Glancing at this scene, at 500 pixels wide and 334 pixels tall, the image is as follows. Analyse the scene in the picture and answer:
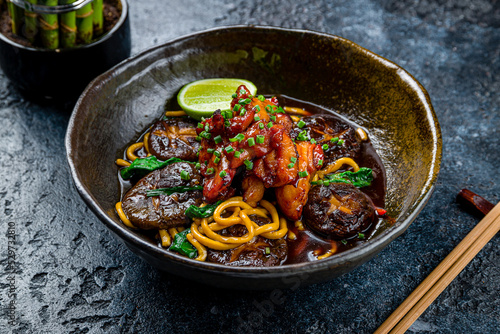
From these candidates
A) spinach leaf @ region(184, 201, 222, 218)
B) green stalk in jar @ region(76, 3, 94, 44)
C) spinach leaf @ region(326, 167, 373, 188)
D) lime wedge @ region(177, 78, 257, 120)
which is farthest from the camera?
green stalk in jar @ region(76, 3, 94, 44)

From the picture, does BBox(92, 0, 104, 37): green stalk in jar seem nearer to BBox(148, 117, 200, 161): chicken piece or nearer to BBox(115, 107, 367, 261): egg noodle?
BBox(148, 117, 200, 161): chicken piece

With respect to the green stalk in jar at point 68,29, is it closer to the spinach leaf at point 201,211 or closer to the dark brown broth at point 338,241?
the dark brown broth at point 338,241

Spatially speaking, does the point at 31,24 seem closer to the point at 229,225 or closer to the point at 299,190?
the point at 229,225

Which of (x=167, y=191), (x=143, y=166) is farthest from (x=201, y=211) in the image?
(x=143, y=166)

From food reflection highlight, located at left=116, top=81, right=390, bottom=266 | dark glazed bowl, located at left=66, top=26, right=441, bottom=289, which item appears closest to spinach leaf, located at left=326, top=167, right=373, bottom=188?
food reflection highlight, located at left=116, top=81, right=390, bottom=266

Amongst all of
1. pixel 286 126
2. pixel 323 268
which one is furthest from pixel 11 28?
pixel 323 268

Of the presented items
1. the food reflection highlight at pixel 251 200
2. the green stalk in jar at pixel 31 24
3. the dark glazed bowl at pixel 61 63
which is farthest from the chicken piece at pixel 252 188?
the green stalk in jar at pixel 31 24

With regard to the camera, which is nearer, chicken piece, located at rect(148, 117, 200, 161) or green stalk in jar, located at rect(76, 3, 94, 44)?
chicken piece, located at rect(148, 117, 200, 161)
